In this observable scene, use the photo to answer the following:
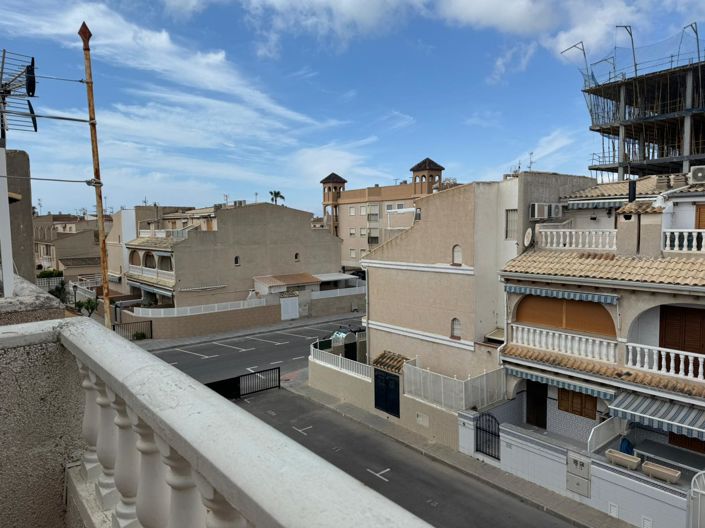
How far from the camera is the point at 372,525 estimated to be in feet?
4.13

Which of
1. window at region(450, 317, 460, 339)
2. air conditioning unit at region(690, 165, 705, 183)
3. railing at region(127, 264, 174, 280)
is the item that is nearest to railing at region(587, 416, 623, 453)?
window at region(450, 317, 460, 339)

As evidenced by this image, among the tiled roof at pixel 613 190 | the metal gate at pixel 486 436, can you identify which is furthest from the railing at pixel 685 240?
the metal gate at pixel 486 436

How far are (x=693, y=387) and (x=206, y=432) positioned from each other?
13317 millimetres

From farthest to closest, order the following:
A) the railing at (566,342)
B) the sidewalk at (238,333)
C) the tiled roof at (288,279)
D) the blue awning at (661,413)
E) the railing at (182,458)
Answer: the tiled roof at (288,279), the sidewalk at (238,333), the railing at (566,342), the blue awning at (661,413), the railing at (182,458)

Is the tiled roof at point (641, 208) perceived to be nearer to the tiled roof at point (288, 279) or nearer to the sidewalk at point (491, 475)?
the sidewalk at point (491, 475)

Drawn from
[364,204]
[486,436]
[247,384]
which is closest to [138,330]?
[247,384]

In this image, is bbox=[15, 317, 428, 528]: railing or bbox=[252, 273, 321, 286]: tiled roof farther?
bbox=[252, 273, 321, 286]: tiled roof

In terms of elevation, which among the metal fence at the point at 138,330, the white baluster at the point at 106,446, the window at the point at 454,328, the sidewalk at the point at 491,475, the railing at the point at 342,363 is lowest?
the sidewalk at the point at 491,475

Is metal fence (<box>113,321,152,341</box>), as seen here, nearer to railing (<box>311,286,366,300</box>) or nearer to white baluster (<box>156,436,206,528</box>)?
railing (<box>311,286,366,300</box>)

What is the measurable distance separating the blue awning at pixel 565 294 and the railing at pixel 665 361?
1.32m

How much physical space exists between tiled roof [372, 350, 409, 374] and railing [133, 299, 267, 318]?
16.5m

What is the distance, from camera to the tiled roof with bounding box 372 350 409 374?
1850 centimetres

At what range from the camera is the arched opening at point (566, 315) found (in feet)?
45.4

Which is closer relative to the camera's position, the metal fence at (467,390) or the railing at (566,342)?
the railing at (566,342)
